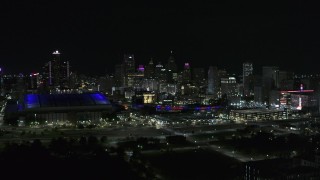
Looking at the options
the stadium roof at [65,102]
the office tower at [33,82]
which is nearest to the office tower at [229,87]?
the stadium roof at [65,102]

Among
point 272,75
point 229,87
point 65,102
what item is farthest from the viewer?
point 229,87

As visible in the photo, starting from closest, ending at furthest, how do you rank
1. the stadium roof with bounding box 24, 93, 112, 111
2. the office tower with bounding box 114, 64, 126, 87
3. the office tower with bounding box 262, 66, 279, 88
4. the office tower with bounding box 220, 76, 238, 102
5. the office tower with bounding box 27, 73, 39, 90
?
the stadium roof with bounding box 24, 93, 112, 111 < the office tower with bounding box 262, 66, 279, 88 < the office tower with bounding box 220, 76, 238, 102 < the office tower with bounding box 27, 73, 39, 90 < the office tower with bounding box 114, 64, 126, 87

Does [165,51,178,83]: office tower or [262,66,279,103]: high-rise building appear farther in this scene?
[165,51,178,83]: office tower

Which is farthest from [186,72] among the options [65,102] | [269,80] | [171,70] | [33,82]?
[65,102]

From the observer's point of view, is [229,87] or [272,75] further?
[229,87]

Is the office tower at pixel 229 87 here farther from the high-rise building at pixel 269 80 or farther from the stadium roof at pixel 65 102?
the stadium roof at pixel 65 102

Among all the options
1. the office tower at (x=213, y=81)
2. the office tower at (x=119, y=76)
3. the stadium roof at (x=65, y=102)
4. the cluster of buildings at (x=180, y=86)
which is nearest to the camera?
the stadium roof at (x=65, y=102)

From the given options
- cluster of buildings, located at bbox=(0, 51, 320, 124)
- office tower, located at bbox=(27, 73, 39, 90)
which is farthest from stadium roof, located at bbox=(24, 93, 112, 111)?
office tower, located at bbox=(27, 73, 39, 90)

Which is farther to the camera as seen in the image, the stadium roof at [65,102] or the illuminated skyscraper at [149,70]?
the illuminated skyscraper at [149,70]

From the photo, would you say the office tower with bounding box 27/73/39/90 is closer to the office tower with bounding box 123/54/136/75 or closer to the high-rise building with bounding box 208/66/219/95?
the office tower with bounding box 123/54/136/75

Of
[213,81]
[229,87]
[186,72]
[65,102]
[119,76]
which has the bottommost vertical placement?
[65,102]

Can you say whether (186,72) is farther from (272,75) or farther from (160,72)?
(272,75)
